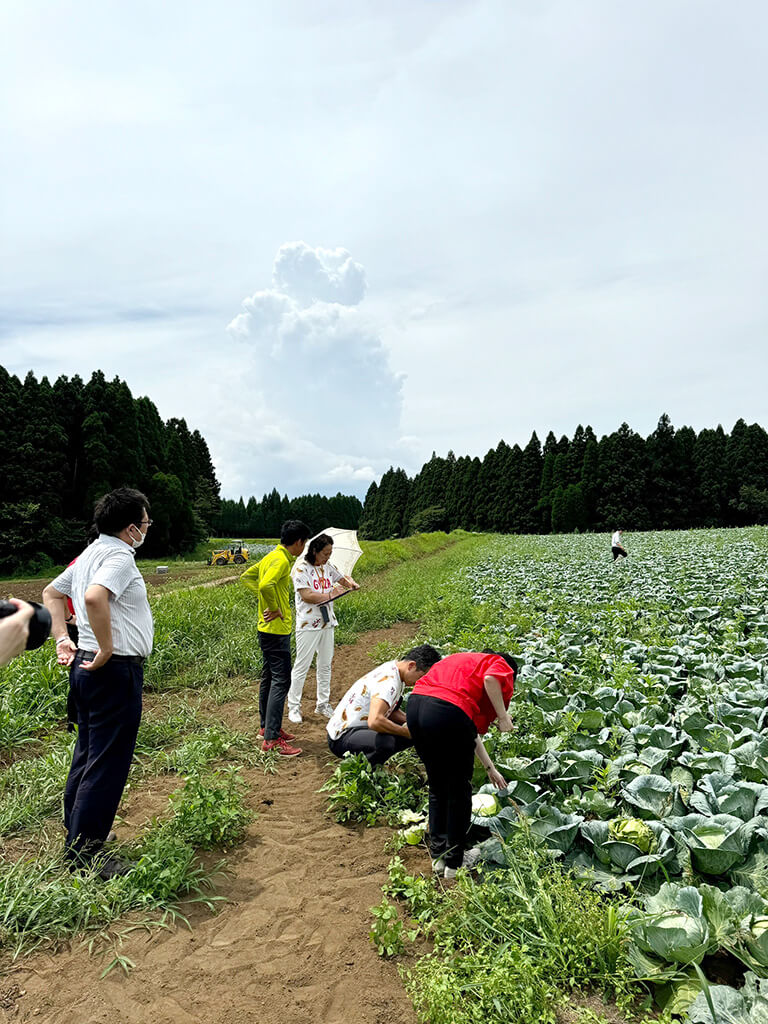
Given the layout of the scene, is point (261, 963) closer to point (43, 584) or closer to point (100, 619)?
point (100, 619)

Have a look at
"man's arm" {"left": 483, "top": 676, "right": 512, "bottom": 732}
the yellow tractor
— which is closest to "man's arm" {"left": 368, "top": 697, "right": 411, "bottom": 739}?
"man's arm" {"left": 483, "top": 676, "right": 512, "bottom": 732}

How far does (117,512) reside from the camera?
131 inches

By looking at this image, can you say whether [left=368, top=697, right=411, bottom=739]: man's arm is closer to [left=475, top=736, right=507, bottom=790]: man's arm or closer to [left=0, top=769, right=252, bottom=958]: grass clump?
[left=475, top=736, right=507, bottom=790]: man's arm

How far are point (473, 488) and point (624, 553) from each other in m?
37.8

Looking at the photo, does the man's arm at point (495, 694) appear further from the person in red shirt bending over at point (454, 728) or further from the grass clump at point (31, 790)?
the grass clump at point (31, 790)

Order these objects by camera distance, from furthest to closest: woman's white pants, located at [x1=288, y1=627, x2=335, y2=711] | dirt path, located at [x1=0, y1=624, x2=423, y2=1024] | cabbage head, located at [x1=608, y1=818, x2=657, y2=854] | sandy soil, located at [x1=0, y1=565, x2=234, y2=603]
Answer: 1. sandy soil, located at [x1=0, y1=565, x2=234, y2=603]
2. woman's white pants, located at [x1=288, y1=627, x2=335, y2=711]
3. cabbage head, located at [x1=608, y1=818, x2=657, y2=854]
4. dirt path, located at [x1=0, y1=624, x2=423, y2=1024]

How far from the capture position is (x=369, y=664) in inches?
340

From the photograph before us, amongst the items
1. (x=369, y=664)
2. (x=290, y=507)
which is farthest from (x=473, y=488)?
(x=369, y=664)

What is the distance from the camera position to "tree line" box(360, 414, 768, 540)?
45.6 metres

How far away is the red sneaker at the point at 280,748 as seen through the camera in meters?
5.17

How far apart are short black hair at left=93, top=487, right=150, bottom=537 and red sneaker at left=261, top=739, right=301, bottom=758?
262cm

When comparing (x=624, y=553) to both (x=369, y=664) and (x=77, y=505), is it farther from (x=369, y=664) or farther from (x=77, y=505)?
(x=77, y=505)

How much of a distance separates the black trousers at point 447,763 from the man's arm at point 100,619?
5.25ft

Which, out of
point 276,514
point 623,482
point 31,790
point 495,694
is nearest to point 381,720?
point 495,694
